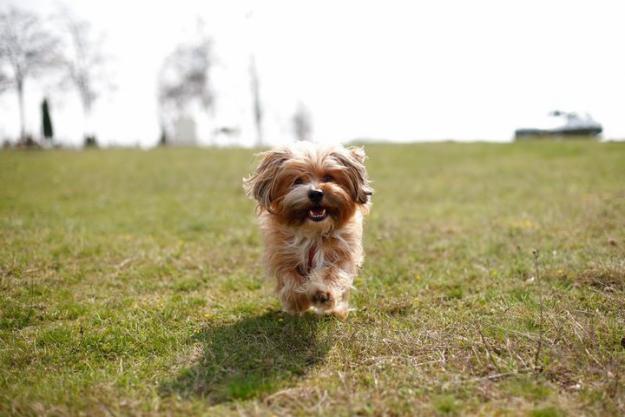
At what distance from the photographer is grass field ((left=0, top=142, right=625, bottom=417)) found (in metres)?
3.33

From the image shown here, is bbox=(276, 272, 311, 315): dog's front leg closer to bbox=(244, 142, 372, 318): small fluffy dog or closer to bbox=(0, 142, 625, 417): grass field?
bbox=(244, 142, 372, 318): small fluffy dog

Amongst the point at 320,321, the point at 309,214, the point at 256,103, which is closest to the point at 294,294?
the point at 320,321

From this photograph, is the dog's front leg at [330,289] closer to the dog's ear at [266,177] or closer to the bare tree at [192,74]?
the dog's ear at [266,177]

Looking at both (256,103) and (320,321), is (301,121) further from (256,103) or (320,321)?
(320,321)

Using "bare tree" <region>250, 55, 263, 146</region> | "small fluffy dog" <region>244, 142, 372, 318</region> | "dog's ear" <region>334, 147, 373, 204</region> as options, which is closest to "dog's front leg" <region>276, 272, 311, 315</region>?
"small fluffy dog" <region>244, 142, 372, 318</region>

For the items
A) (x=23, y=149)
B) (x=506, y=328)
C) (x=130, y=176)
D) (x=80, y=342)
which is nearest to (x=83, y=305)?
(x=80, y=342)

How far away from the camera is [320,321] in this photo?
4.84 meters

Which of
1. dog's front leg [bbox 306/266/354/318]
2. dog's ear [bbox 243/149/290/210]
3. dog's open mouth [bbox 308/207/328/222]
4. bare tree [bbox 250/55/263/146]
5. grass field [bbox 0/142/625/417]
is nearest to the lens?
grass field [bbox 0/142/625/417]

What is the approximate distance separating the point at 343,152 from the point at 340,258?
1.03m

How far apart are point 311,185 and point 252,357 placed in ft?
5.54

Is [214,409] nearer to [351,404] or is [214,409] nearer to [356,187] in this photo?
[351,404]

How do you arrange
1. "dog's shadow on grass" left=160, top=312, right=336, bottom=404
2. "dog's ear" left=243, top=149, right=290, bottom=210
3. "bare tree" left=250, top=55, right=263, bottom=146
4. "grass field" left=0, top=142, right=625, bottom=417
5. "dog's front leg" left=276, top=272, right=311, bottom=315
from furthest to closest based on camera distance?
"bare tree" left=250, top=55, right=263, bottom=146 → "dog's ear" left=243, top=149, right=290, bottom=210 → "dog's front leg" left=276, top=272, right=311, bottom=315 → "dog's shadow on grass" left=160, top=312, right=336, bottom=404 → "grass field" left=0, top=142, right=625, bottom=417

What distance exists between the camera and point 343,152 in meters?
5.20

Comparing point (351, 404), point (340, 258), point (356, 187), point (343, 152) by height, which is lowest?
point (351, 404)
